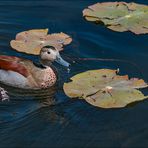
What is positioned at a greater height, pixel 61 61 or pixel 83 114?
pixel 61 61

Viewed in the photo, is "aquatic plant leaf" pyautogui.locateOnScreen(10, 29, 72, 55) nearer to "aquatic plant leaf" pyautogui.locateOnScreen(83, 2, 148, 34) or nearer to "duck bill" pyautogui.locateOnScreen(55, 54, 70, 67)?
"duck bill" pyautogui.locateOnScreen(55, 54, 70, 67)

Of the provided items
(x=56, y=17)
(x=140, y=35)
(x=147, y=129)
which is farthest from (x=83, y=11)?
(x=147, y=129)

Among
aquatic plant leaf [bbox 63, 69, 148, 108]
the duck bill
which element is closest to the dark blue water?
aquatic plant leaf [bbox 63, 69, 148, 108]

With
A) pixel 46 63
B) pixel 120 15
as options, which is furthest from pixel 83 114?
pixel 120 15

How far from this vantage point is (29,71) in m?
10.0

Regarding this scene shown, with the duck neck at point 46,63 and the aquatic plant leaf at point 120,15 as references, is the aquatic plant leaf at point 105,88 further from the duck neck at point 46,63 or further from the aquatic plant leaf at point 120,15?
the aquatic plant leaf at point 120,15

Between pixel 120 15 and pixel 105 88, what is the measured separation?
9.73ft

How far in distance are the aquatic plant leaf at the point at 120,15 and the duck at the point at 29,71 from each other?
2.07 m

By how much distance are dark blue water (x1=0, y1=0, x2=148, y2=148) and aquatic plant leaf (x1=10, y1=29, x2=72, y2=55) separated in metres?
0.14

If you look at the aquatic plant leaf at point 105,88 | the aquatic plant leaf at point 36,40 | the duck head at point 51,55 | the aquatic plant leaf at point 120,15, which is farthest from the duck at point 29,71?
the aquatic plant leaf at point 120,15

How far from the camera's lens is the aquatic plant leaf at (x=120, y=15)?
11.6 metres

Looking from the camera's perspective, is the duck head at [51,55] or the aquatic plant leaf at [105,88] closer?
the aquatic plant leaf at [105,88]

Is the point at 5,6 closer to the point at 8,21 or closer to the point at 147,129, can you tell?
the point at 8,21

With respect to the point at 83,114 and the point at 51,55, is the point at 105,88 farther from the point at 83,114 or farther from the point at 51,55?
the point at 51,55
